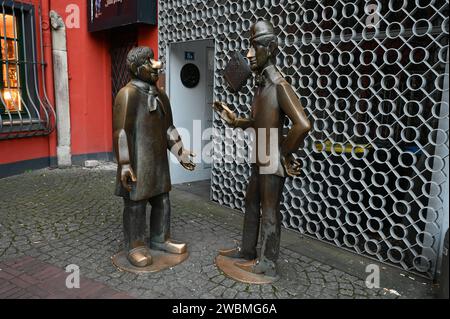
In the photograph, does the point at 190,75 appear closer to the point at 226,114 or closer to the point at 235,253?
the point at 226,114

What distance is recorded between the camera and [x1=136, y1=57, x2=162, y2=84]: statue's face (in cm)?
332

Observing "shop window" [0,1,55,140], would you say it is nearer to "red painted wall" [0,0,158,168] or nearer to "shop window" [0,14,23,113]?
"shop window" [0,14,23,113]

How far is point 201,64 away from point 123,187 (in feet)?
12.1

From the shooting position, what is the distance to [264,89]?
10.2ft

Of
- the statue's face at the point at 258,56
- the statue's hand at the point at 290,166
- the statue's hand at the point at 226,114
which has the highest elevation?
the statue's face at the point at 258,56

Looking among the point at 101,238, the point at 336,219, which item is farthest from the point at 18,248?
the point at 336,219

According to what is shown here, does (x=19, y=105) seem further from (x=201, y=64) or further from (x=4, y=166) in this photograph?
(x=201, y=64)

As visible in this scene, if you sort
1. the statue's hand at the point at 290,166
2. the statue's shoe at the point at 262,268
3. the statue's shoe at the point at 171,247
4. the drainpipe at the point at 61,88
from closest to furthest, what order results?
1. the statue's hand at the point at 290,166
2. the statue's shoe at the point at 262,268
3. the statue's shoe at the point at 171,247
4. the drainpipe at the point at 61,88

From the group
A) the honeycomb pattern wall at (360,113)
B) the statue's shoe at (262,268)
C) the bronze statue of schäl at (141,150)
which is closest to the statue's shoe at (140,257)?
the bronze statue of schäl at (141,150)

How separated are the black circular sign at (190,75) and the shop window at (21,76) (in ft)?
8.89

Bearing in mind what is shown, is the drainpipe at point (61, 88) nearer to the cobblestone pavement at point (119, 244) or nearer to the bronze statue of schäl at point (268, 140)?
the cobblestone pavement at point (119, 244)

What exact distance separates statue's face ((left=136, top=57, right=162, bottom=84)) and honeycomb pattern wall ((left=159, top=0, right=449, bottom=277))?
1.76 m

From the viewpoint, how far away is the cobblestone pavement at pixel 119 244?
3221mm

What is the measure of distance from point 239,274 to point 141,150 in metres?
1.39
